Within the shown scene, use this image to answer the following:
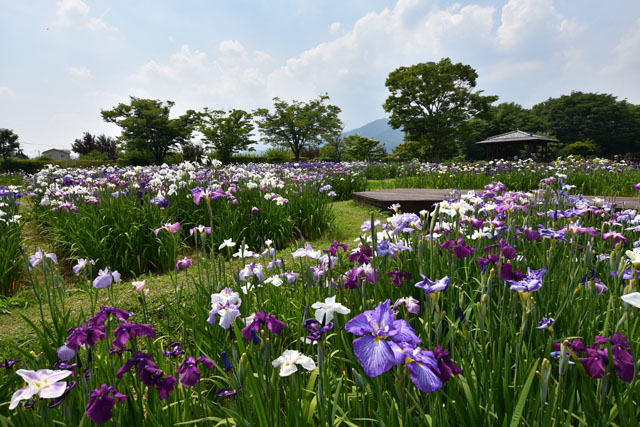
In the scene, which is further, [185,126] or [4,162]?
[185,126]

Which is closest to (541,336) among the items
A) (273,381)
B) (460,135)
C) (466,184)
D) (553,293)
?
(553,293)

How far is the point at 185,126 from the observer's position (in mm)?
35656

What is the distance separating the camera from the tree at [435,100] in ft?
105

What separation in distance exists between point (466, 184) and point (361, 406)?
33.9 ft

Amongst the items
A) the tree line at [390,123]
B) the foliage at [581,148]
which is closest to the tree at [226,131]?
the tree line at [390,123]

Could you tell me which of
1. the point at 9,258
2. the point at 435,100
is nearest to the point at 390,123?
the point at 435,100

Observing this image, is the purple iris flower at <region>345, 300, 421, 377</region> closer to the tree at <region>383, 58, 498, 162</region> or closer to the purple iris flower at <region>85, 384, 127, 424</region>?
the purple iris flower at <region>85, 384, 127, 424</region>

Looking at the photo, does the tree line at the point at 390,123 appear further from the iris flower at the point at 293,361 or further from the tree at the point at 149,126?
the iris flower at the point at 293,361

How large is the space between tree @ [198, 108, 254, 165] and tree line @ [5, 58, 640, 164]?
0.10 m

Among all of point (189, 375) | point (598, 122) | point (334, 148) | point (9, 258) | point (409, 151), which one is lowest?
point (9, 258)

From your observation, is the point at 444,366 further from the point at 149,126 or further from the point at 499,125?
the point at 499,125

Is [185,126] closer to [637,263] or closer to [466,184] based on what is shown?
[466,184]

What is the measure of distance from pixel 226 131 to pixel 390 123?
17.0 metres

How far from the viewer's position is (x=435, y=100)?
33.2 m
